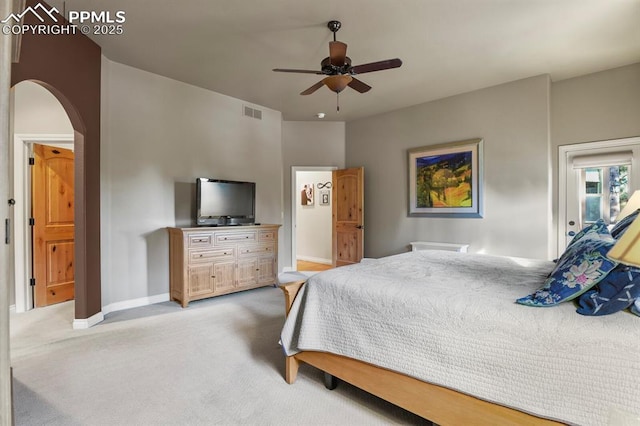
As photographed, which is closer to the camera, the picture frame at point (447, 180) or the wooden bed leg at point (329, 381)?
the wooden bed leg at point (329, 381)

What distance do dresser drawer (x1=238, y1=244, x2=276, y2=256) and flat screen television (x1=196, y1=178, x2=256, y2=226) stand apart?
1.29 ft

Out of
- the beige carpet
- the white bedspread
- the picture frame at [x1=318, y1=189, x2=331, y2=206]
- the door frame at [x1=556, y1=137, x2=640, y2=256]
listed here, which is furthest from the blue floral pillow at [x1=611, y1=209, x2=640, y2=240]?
the picture frame at [x1=318, y1=189, x2=331, y2=206]

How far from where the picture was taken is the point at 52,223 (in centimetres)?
398

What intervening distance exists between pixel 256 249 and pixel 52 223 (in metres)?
2.54

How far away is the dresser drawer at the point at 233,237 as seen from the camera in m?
4.20

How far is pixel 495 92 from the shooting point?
4426 mm

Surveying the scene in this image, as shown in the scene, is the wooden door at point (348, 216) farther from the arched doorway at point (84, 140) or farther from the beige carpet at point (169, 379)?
the arched doorway at point (84, 140)

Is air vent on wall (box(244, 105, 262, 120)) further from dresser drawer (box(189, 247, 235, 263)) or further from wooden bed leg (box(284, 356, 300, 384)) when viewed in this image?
wooden bed leg (box(284, 356, 300, 384))

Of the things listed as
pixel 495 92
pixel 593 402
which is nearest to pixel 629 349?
pixel 593 402

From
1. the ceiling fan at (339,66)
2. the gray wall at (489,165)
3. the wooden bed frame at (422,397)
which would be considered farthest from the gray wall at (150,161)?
the wooden bed frame at (422,397)

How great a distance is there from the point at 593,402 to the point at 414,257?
5.84 feet

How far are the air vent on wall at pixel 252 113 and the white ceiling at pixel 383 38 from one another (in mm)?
670

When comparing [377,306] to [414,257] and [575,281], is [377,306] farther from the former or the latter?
[414,257]

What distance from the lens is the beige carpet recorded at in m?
1.83
